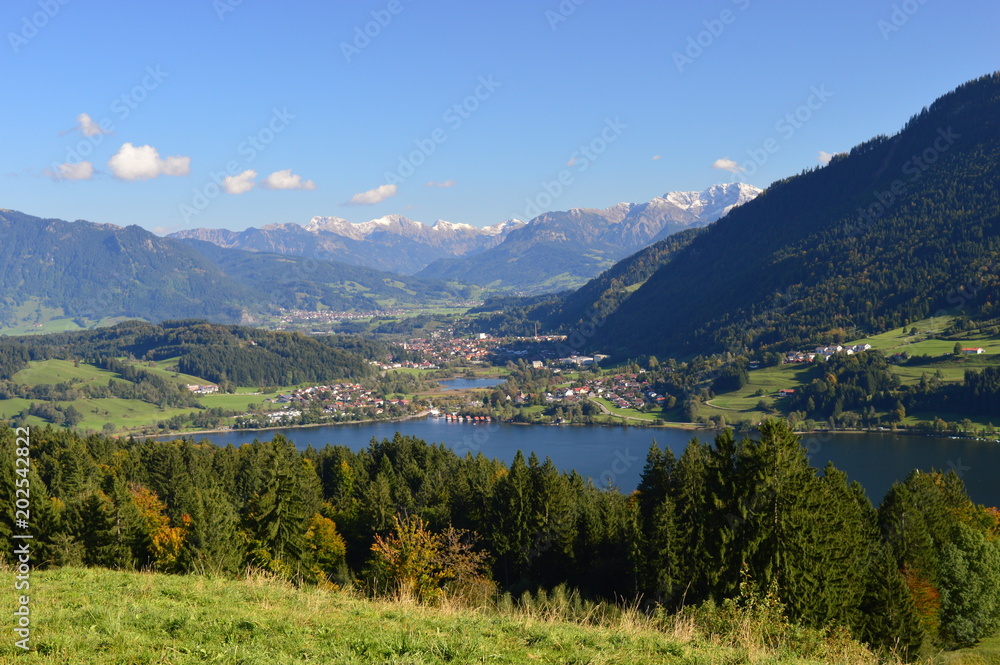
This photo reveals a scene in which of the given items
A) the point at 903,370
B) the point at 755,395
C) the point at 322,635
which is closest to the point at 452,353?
the point at 755,395

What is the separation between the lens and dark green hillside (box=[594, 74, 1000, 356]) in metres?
117

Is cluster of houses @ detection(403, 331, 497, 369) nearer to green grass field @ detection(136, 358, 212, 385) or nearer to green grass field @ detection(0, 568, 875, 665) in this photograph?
green grass field @ detection(136, 358, 212, 385)

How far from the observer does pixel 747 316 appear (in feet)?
460

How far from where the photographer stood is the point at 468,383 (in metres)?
141

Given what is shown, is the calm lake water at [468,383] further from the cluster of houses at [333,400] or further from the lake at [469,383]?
the cluster of houses at [333,400]

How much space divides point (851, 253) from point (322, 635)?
15283 cm

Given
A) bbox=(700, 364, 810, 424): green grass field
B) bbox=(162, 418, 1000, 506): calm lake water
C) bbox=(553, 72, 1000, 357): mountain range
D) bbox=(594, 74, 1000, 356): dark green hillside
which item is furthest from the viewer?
bbox=(594, 74, 1000, 356): dark green hillside

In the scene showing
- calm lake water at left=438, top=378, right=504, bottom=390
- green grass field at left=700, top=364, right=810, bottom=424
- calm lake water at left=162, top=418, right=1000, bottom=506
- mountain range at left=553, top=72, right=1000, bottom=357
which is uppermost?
mountain range at left=553, top=72, right=1000, bottom=357

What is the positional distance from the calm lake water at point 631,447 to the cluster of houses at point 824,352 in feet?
97.9

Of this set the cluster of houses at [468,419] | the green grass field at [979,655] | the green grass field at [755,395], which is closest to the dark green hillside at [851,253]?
the green grass field at [755,395]

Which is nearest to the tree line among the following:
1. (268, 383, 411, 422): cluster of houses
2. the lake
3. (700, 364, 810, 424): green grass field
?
(700, 364, 810, 424): green grass field

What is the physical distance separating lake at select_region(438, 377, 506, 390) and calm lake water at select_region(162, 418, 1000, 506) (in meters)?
32.4

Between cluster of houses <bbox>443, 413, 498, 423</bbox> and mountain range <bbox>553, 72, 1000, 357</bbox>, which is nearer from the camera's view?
cluster of houses <bbox>443, 413, 498, 423</bbox>

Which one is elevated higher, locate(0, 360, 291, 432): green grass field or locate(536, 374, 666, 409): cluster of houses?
locate(0, 360, 291, 432): green grass field
